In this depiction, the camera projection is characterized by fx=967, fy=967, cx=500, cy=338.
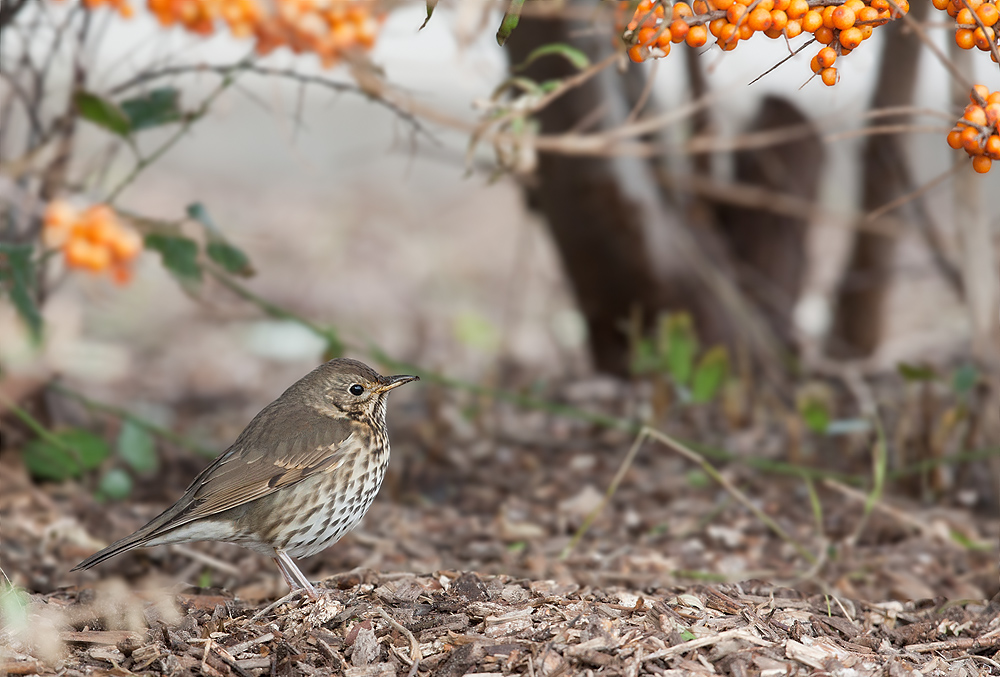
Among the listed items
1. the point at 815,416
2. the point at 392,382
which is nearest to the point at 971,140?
the point at 392,382

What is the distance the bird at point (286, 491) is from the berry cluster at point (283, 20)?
3.57 feet

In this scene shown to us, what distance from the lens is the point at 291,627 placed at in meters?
2.29

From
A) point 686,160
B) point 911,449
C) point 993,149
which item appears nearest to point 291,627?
point 993,149

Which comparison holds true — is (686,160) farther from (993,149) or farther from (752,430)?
(993,149)

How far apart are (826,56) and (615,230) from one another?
9.64ft

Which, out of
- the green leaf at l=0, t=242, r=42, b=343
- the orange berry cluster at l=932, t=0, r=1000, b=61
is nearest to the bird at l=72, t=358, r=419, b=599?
the green leaf at l=0, t=242, r=42, b=343

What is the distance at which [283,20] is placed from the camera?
294 centimetres

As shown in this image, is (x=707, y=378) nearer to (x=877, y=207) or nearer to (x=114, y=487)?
(x=877, y=207)

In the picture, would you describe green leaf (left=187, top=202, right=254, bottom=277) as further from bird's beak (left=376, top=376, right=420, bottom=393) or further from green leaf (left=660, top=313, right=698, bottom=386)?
green leaf (left=660, top=313, right=698, bottom=386)

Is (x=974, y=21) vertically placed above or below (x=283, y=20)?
below

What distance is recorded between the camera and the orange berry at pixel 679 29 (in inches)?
75.5

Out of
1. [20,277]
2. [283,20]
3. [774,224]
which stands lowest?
[774,224]

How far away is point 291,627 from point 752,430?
2695 mm

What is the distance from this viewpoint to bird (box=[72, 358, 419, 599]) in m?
2.63
